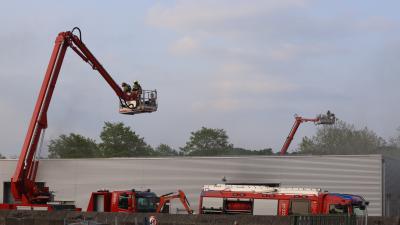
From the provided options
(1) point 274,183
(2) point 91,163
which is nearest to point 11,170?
(2) point 91,163

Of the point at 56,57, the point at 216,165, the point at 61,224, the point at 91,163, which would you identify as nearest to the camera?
the point at 61,224

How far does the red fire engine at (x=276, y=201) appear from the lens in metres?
33.2

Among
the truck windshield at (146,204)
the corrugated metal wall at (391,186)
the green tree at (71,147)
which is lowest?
the truck windshield at (146,204)

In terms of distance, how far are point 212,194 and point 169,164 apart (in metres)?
12.3

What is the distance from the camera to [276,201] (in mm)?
34812

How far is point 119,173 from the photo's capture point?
1949 inches

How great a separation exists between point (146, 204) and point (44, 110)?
9.83 m

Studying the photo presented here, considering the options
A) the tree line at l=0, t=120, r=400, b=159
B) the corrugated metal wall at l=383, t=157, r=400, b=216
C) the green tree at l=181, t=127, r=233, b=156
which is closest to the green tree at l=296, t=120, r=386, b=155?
the tree line at l=0, t=120, r=400, b=159

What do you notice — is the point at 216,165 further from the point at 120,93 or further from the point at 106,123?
the point at 106,123

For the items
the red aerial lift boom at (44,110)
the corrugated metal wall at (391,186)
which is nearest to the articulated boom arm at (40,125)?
the red aerial lift boom at (44,110)

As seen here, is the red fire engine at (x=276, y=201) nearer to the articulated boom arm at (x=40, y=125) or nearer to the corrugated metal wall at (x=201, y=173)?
the corrugated metal wall at (x=201, y=173)

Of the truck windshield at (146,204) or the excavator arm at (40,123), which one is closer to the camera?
the truck windshield at (146,204)

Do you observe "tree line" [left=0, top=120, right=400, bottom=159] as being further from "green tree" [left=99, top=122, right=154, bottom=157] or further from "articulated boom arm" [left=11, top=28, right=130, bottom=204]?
"articulated boom arm" [left=11, top=28, right=130, bottom=204]

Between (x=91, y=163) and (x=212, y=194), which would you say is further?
(x=91, y=163)
